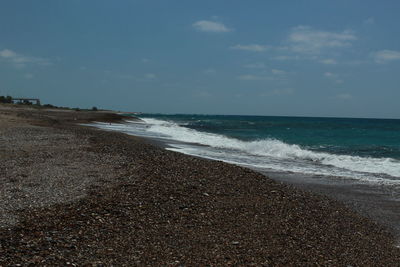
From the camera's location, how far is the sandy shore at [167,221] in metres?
5.35

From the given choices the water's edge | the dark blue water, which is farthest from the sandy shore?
the dark blue water

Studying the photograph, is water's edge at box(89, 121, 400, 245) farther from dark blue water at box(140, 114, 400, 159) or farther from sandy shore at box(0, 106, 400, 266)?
dark blue water at box(140, 114, 400, 159)

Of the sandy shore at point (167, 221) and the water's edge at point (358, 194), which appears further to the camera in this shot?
the water's edge at point (358, 194)

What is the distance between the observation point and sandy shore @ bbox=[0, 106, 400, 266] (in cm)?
535

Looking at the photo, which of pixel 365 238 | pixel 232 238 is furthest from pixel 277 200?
pixel 232 238

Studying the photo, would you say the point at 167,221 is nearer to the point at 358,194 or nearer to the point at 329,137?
the point at 358,194

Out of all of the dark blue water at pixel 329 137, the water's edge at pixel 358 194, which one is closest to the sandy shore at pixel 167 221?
the water's edge at pixel 358 194

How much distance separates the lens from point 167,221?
6.71 metres

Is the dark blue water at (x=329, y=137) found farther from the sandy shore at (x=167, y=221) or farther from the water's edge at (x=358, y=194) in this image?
the sandy shore at (x=167, y=221)

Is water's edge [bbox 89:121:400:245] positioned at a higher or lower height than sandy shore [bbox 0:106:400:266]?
lower

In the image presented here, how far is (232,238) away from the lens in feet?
20.2

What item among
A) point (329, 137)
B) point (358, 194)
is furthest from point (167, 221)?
point (329, 137)

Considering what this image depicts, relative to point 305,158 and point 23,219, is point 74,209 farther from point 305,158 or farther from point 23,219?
point 305,158

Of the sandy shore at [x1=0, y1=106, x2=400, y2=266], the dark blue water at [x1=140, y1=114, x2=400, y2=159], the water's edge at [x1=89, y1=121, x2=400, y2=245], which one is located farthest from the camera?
the dark blue water at [x1=140, y1=114, x2=400, y2=159]
